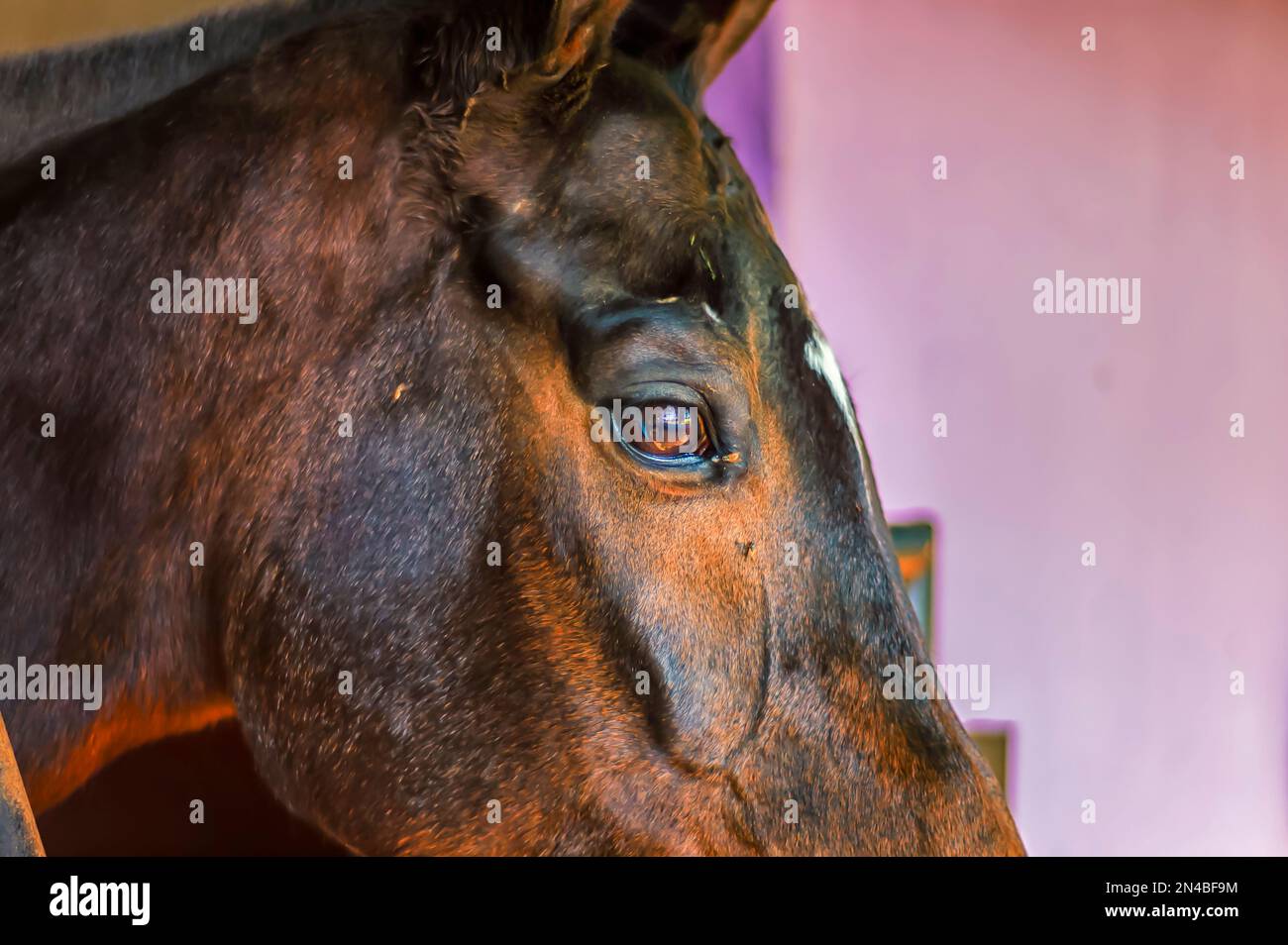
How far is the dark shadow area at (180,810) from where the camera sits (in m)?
1.06

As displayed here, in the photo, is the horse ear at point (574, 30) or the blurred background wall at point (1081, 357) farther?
the blurred background wall at point (1081, 357)

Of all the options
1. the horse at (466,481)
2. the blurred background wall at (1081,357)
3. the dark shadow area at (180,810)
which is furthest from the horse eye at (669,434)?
the blurred background wall at (1081,357)

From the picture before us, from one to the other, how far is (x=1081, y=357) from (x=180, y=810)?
1285 mm

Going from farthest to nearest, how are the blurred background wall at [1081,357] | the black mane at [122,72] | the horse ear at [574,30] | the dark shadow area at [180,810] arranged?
the blurred background wall at [1081,357]
the dark shadow area at [180,810]
the black mane at [122,72]
the horse ear at [574,30]

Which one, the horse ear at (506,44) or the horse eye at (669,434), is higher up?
the horse ear at (506,44)

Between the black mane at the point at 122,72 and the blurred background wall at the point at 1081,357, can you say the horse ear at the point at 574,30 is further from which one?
the blurred background wall at the point at 1081,357

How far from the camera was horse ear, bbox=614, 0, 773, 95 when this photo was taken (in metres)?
0.89

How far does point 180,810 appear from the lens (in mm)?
1092

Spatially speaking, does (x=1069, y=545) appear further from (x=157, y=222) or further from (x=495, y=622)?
(x=157, y=222)

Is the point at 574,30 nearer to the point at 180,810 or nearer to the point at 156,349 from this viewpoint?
the point at 156,349

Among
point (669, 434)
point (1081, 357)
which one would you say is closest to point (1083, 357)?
point (1081, 357)

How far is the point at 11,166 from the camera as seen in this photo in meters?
0.81

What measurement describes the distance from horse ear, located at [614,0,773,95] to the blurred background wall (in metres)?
0.60

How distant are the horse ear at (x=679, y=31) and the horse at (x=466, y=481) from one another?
0.43 ft
